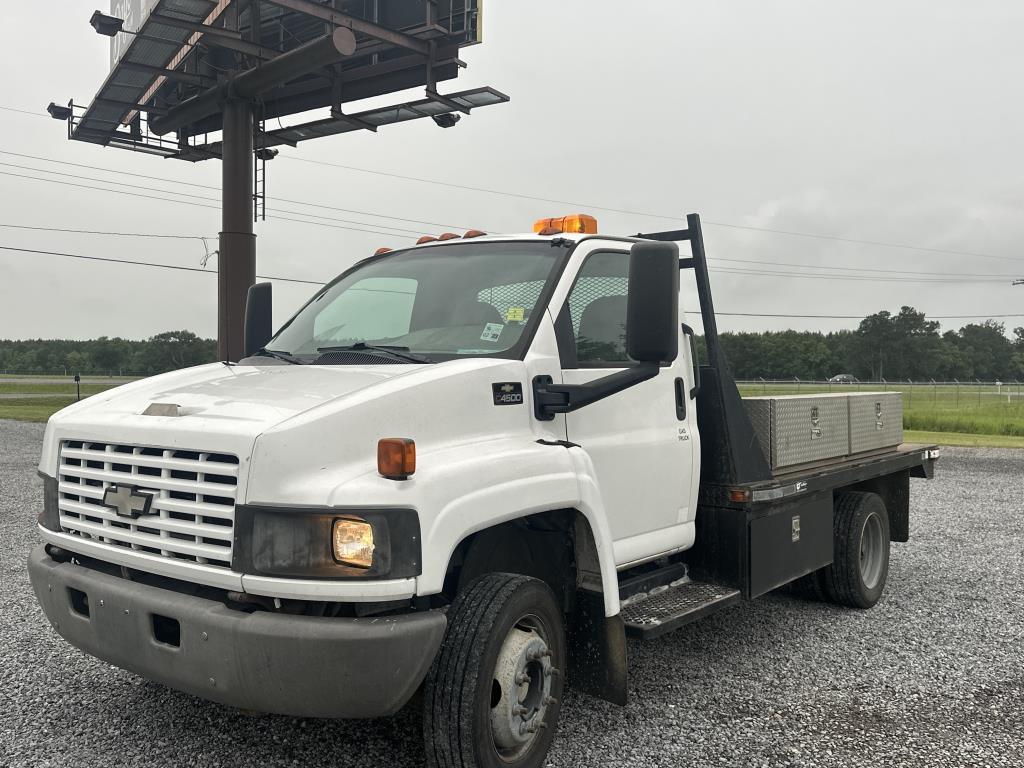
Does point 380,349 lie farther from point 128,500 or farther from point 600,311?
point 128,500

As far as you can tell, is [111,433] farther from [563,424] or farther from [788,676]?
[788,676]

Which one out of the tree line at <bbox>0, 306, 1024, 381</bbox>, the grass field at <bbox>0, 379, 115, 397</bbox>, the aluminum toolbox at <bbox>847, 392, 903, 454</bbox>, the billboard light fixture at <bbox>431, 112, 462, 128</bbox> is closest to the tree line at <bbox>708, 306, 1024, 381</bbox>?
the tree line at <bbox>0, 306, 1024, 381</bbox>

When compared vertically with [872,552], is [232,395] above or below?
above

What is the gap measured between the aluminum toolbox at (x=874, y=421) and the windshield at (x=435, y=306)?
3.18 metres

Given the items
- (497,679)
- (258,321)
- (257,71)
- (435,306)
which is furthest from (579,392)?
(257,71)

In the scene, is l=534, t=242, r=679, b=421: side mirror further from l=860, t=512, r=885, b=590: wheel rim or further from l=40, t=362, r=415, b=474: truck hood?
l=860, t=512, r=885, b=590: wheel rim

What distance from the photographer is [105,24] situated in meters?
17.2

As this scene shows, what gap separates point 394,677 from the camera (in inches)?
110

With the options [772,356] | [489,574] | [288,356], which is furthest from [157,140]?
[772,356]

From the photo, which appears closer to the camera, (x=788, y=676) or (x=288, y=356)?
(x=288, y=356)

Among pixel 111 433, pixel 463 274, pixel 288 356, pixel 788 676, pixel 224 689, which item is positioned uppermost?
pixel 463 274

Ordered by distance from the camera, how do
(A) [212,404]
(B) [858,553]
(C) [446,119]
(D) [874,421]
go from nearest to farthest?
(A) [212,404], (B) [858,553], (D) [874,421], (C) [446,119]

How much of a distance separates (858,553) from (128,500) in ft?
15.6

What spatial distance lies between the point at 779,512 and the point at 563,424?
74.5 inches
